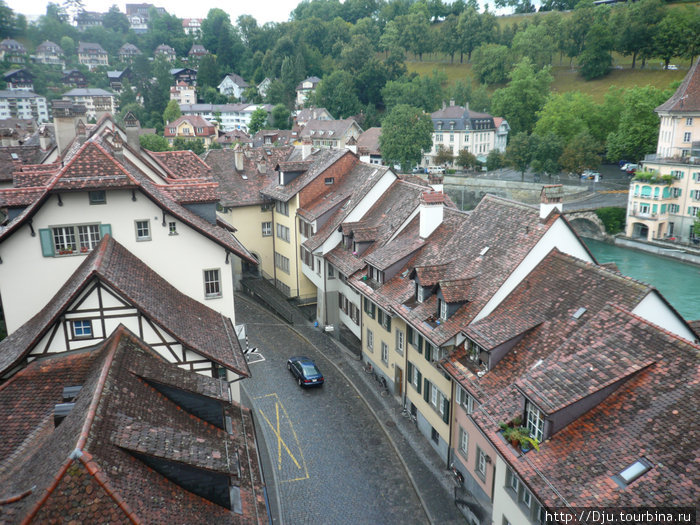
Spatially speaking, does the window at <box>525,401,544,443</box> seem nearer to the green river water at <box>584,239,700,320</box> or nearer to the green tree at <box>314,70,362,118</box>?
the green river water at <box>584,239,700,320</box>

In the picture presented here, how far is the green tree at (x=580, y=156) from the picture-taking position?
8400 centimetres

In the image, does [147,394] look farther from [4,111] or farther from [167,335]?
[4,111]

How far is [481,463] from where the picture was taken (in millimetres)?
21578

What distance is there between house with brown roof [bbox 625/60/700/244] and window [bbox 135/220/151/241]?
70278 mm

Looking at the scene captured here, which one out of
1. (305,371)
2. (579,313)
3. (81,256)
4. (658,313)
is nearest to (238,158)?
(305,371)

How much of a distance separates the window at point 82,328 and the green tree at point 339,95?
5022 inches

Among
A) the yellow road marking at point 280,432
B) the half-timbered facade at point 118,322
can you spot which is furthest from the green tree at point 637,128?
the half-timbered facade at point 118,322

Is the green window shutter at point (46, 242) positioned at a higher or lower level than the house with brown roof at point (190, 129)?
lower

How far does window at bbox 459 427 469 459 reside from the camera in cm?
2290

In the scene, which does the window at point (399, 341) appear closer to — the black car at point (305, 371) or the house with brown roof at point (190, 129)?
the black car at point (305, 371)

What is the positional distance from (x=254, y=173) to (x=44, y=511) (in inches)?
1680

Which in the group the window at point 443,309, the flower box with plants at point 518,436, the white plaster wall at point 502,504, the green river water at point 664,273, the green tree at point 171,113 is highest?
the green tree at point 171,113

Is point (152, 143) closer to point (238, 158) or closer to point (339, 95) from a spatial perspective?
point (238, 158)

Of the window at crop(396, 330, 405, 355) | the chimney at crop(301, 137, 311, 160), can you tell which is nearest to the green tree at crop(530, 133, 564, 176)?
the chimney at crop(301, 137, 311, 160)
